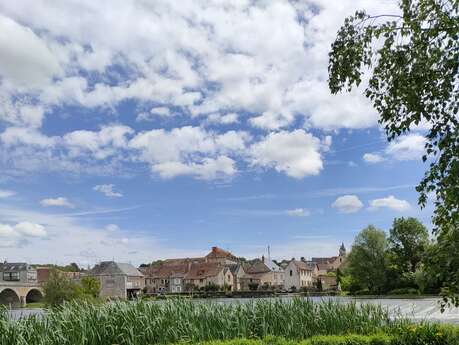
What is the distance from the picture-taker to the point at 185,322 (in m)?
11.9

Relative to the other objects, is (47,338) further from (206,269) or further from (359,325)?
(206,269)

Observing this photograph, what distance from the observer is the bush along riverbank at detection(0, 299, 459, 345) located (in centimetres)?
1077

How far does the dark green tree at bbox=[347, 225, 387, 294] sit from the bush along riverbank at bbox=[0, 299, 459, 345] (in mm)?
59240

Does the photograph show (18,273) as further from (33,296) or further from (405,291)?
(405,291)

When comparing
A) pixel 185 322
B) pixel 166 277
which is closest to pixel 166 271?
pixel 166 277

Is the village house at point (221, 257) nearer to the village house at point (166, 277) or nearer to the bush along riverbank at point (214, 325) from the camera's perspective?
the village house at point (166, 277)

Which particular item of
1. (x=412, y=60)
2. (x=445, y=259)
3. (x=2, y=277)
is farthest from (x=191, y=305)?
(x=2, y=277)

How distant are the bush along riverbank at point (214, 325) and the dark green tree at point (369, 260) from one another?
59240 millimetres

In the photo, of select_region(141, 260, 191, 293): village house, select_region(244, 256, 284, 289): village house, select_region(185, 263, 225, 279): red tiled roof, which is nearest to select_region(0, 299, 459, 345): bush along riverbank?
select_region(185, 263, 225, 279): red tiled roof

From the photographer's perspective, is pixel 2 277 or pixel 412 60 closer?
pixel 412 60

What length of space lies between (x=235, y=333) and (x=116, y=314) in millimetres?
2741

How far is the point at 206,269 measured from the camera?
117250 mm

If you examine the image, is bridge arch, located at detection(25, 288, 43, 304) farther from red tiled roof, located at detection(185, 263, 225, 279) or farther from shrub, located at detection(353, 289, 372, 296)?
shrub, located at detection(353, 289, 372, 296)

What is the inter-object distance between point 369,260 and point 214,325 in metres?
63.0
